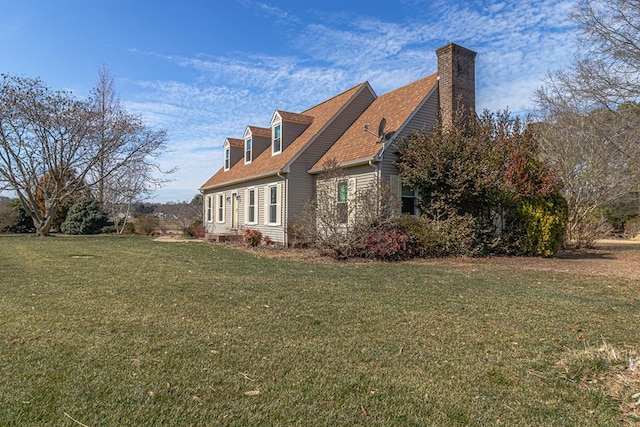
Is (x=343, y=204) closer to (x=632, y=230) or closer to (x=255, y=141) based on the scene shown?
(x=255, y=141)

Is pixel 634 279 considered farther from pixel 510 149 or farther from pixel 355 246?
pixel 355 246

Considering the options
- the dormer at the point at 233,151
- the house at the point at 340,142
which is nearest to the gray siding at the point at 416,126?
the house at the point at 340,142

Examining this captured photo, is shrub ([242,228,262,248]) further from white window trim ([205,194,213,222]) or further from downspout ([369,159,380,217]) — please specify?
white window trim ([205,194,213,222])

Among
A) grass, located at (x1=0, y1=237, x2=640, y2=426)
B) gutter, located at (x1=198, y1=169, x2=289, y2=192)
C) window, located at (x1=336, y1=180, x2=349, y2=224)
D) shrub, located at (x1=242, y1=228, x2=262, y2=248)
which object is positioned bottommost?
grass, located at (x1=0, y1=237, x2=640, y2=426)

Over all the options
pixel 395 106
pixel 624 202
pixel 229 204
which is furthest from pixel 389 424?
pixel 624 202

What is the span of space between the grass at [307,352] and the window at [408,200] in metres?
6.39

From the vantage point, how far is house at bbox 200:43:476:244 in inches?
541

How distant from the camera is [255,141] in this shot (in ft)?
68.6

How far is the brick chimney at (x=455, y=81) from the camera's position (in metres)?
14.0

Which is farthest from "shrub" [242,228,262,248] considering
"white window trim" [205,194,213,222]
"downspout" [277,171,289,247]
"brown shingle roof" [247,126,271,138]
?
"white window trim" [205,194,213,222]

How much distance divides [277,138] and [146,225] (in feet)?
48.8

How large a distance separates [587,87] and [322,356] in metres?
17.5

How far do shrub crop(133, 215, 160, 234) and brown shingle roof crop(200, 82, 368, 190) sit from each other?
9.68 metres

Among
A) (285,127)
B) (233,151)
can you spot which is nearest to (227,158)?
(233,151)
